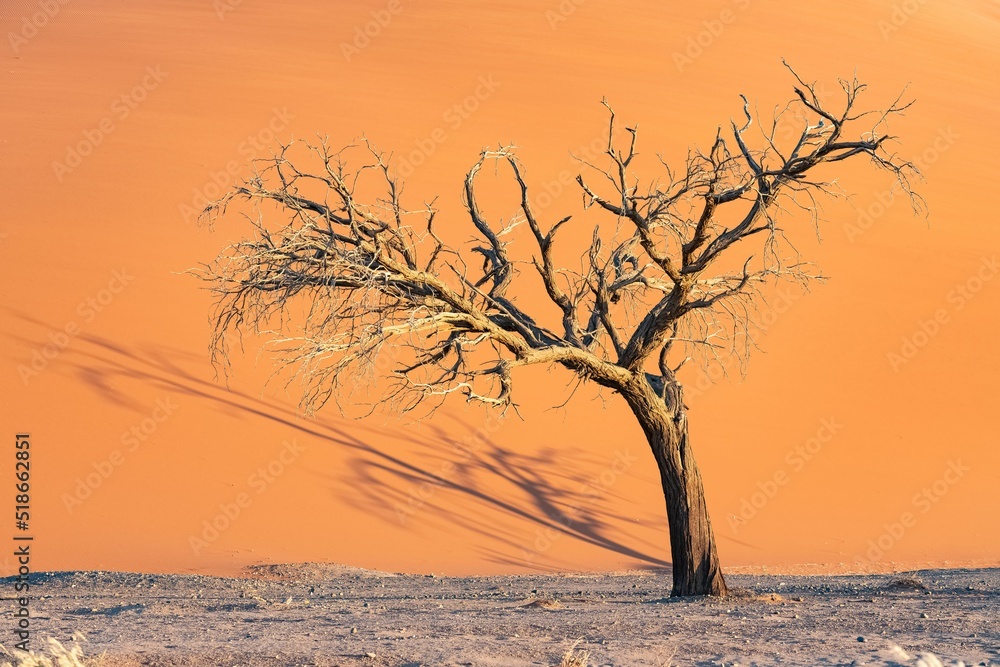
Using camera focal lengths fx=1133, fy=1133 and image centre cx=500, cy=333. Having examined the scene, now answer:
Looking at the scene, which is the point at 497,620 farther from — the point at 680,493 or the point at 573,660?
the point at 680,493

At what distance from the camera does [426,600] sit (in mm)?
9148

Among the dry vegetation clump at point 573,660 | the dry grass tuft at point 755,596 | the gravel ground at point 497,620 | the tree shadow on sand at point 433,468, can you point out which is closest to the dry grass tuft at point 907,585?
the gravel ground at point 497,620

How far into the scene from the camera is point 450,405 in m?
14.7

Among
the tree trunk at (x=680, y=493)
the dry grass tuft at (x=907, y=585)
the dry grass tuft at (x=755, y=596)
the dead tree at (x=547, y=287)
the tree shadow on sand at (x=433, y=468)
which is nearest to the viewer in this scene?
the dead tree at (x=547, y=287)

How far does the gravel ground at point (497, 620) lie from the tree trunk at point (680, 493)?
32 cm

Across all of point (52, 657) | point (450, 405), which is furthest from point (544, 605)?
point (450, 405)

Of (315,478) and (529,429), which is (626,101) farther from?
(315,478)

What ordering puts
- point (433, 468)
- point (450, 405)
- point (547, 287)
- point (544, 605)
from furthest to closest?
point (450, 405), point (433, 468), point (547, 287), point (544, 605)

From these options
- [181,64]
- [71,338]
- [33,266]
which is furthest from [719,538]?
[181,64]

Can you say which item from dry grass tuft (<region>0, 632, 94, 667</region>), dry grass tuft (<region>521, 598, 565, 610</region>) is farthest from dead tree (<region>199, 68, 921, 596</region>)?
dry grass tuft (<region>0, 632, 94, 667</region>)

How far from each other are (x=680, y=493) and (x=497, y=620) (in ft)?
7.62

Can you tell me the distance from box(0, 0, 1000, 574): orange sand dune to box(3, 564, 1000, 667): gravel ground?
1346 mm

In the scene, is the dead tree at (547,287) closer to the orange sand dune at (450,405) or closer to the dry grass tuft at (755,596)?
the dry grass tuft at (755,596)

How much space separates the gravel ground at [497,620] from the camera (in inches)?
243
